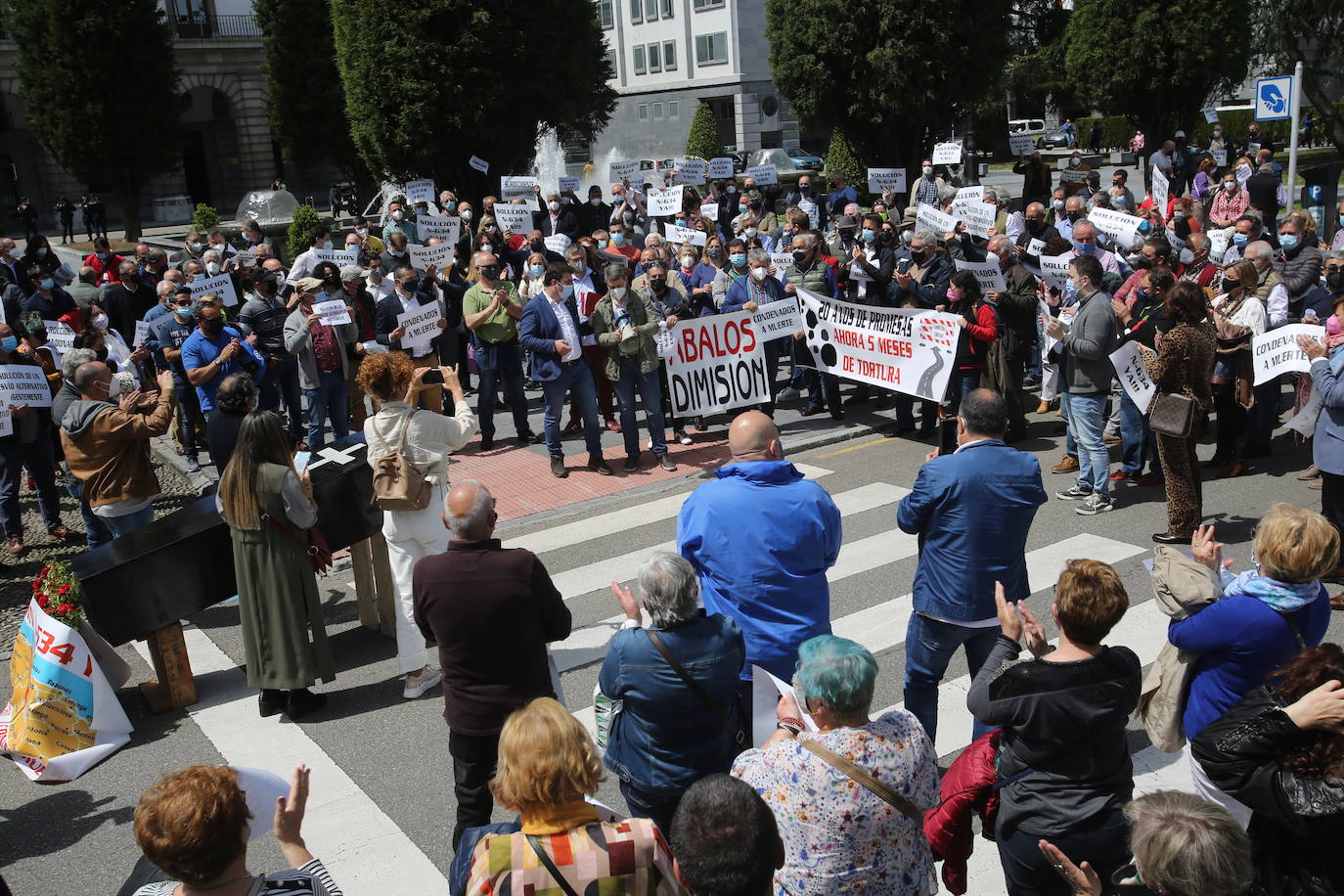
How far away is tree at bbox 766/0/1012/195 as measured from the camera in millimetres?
27516

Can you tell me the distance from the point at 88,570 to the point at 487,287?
20.7ft

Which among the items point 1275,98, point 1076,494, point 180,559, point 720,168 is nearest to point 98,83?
point 720,168

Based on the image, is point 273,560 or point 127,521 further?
point 127,521

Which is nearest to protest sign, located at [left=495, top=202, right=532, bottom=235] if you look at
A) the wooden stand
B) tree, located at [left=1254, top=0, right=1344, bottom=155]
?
the wooden stand

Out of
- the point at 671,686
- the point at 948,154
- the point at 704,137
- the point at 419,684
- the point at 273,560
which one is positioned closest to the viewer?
the point at 671,686

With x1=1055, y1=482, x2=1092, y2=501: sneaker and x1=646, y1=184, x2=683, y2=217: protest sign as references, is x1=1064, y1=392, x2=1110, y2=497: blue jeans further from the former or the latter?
x1=646, y1=184, x2=683, y2=217: protest sign

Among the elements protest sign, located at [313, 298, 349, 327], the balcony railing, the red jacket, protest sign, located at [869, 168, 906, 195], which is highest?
the balcony railing

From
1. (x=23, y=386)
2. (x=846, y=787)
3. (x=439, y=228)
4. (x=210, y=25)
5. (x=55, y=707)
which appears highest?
(x=210, y=25)

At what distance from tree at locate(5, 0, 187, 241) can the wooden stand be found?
34333 mm

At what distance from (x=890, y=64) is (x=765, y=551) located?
24867mm

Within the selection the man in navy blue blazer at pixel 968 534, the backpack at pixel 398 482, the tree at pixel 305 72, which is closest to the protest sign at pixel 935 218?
the backpack at pixel 398 482

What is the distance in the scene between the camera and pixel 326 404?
12.7 m

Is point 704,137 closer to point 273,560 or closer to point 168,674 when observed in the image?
point 168,674

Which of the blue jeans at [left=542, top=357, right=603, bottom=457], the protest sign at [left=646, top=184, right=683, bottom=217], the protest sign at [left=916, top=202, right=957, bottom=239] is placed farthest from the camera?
the protest sign at [left=646, top=184, right=683, bottom=217]
